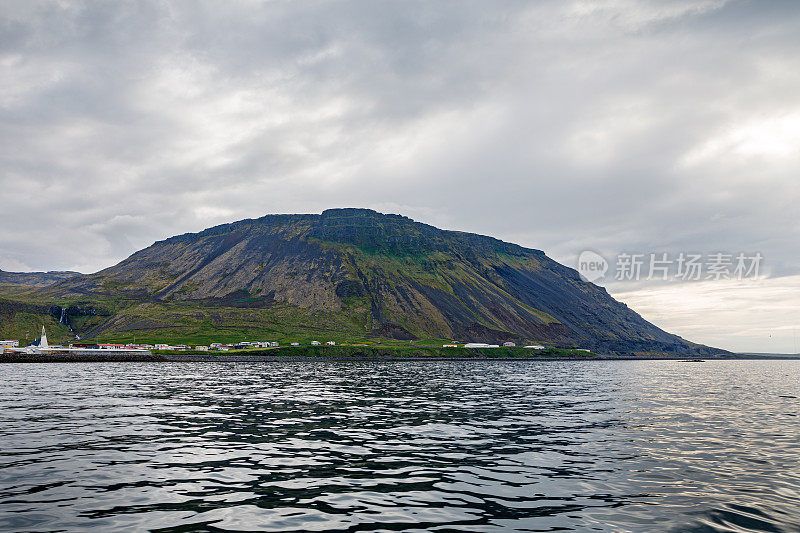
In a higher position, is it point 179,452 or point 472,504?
point 472,504

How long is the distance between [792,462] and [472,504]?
20.5 m

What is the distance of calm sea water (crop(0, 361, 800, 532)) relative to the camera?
1714 centimetres

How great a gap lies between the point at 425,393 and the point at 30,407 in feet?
146

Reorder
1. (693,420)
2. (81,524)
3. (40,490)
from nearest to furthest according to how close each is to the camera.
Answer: (81,524) → (40,490) → (693,420)

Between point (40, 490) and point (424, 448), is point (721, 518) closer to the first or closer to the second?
point (424, 448)

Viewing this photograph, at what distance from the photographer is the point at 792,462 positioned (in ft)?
88.3

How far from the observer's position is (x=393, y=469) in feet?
80.4

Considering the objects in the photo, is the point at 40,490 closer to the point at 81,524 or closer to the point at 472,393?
the point at 81,524

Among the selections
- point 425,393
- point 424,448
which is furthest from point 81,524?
point 425,393

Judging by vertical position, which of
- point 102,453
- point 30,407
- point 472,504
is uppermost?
point 472,504

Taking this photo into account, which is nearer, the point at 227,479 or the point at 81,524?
the point at 81,524

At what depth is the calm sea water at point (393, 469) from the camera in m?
17.1

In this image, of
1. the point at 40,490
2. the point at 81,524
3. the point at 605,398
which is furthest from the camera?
the point at 605,398

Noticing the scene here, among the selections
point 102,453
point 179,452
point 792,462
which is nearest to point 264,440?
point 179,452
